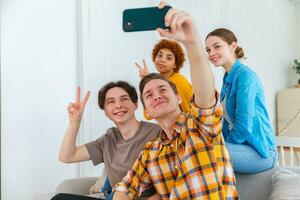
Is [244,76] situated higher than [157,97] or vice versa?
[244,76]

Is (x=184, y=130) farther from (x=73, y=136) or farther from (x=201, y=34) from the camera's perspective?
(x=201, y=34)

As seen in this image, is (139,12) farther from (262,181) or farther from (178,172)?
(262,181)

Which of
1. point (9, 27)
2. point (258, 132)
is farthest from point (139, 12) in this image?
point (9, 27)

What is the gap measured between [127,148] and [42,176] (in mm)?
1492

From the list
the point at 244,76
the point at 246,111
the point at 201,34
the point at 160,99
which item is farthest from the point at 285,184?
the point at 201,34

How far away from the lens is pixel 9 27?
2.88m

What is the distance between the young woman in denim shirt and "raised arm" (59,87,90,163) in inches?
24.3

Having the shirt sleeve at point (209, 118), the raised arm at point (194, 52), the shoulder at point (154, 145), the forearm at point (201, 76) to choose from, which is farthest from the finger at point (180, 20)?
the shoulder at point (154, 145)

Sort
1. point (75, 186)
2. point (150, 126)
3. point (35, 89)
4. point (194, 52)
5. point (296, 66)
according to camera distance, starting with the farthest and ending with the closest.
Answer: point (296, 66) → point (35, 89) → point (75, 186) → point (150, 126) → point (194, 52)

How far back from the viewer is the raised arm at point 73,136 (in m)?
1.86

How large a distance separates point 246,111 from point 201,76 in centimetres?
73

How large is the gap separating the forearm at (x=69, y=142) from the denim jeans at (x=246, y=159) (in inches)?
25.5

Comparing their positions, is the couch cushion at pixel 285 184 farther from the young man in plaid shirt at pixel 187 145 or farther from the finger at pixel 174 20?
the finger at pixel 174 20

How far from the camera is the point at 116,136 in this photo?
1.88 meters
